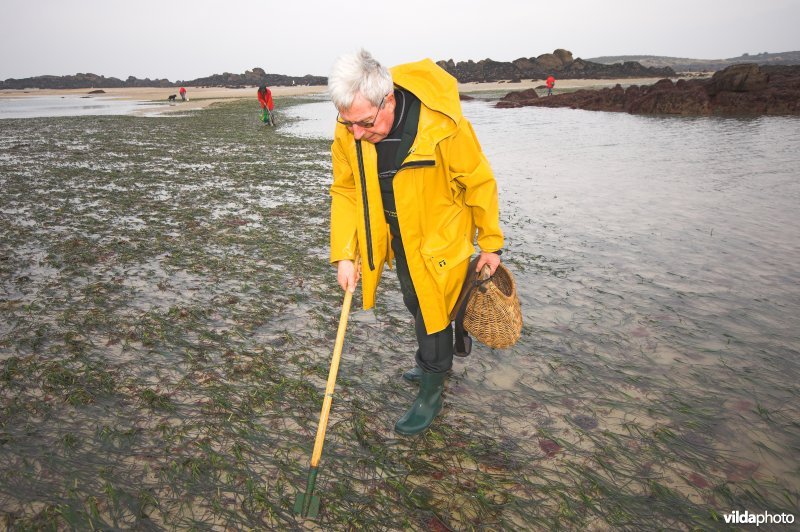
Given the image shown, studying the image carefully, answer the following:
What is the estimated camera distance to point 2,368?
3859 millimetres

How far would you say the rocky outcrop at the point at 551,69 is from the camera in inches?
3098

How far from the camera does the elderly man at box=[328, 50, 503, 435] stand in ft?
8.05

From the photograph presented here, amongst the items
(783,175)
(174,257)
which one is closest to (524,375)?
(174,257)

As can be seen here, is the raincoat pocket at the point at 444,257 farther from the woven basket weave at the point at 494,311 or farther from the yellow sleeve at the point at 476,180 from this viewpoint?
the woven basket weave at the point at 494,311

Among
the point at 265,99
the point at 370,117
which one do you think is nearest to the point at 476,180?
the point at 370,117

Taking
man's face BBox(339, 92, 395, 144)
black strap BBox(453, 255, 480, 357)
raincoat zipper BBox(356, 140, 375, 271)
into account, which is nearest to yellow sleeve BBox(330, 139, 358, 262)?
raincoat zipper BBox(356, 140, 375, 271)

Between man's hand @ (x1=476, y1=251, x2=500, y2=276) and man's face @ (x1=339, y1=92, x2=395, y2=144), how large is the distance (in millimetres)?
1049

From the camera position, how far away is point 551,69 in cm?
9362

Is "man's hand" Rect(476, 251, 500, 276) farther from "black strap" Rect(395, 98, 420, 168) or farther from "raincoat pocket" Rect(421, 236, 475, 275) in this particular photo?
"black strap" Rect(395, 98, 420, 168)

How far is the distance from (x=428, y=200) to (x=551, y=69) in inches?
4155

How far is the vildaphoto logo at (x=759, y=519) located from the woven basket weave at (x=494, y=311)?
1.56 metres

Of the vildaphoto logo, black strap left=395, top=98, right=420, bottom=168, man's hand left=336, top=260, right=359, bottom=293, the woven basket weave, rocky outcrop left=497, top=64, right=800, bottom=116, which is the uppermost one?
rocky outcrop left=497, top=64, right=800, bottom=116

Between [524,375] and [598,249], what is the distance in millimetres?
3381

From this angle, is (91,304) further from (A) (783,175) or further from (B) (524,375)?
(A) (783,175)
